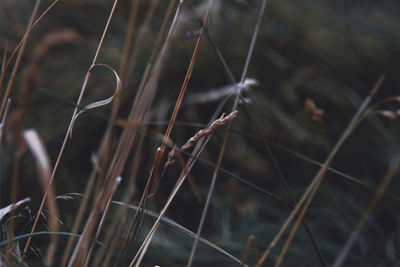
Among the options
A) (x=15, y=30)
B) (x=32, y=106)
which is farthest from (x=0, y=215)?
(x=15, y=30)

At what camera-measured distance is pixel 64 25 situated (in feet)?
4.67

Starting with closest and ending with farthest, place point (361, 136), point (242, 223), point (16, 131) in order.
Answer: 1. point (16, 131)
2. point (242, 223)
3. point (361, 136)

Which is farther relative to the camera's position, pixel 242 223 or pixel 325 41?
pixel 325 41

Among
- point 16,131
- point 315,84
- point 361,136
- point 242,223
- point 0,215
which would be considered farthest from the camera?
point 315,84

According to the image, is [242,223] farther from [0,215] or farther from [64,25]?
[64,25]

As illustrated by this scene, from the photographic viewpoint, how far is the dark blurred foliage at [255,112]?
39.3 inches

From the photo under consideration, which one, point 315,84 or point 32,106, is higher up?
point 315,84

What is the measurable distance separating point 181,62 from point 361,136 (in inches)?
24.5

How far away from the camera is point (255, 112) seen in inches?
51.0

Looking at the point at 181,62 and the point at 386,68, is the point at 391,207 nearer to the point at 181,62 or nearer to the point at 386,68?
the point at 386,68

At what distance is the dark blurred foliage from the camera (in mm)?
999

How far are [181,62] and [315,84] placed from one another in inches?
18.0

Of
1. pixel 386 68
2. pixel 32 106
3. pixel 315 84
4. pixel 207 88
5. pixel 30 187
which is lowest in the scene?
pixel 30 187

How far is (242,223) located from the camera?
995 millimetres
